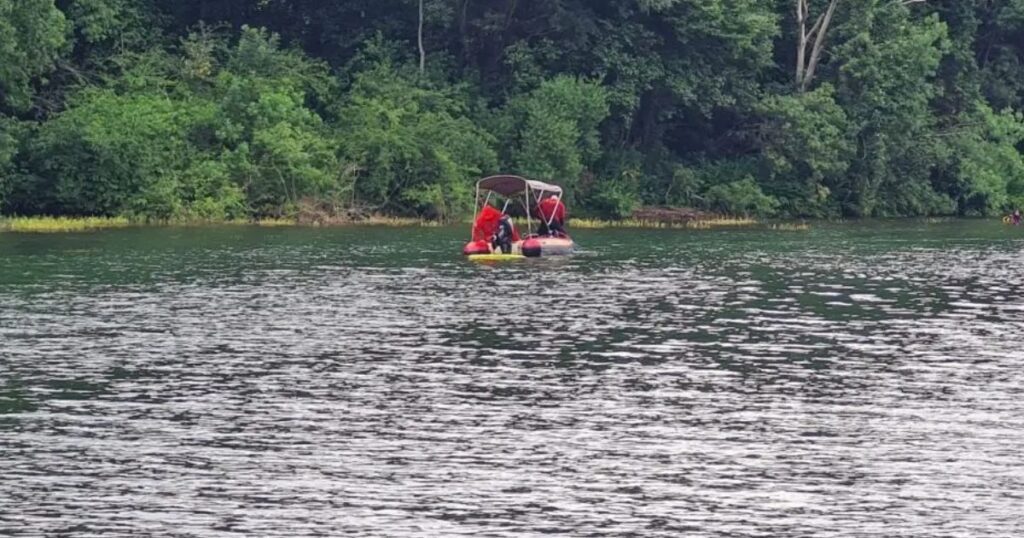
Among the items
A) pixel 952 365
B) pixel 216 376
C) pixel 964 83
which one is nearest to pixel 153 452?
pixel 216 376

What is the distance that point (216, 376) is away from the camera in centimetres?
3400

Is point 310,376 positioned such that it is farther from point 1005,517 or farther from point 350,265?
point 350,265

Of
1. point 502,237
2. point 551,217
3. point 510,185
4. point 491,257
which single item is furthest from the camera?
point 510,185

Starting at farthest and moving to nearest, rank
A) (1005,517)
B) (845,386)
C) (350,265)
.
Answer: (350,265)
(845,386)
(1005,517)

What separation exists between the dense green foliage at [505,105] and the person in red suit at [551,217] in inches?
568

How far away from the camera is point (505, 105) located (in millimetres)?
87688

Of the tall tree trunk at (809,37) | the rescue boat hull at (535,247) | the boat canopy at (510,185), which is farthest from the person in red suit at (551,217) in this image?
the tall tree trunk at (809,37)

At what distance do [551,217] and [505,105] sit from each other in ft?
77.7

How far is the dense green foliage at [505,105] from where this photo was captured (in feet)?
244

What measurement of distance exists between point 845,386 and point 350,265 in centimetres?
2571

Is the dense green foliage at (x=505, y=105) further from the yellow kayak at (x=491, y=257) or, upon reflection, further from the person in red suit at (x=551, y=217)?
the yellow kayak at (x=491, y=257)

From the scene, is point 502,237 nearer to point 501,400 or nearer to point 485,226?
point 485,226

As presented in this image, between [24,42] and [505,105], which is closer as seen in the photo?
[24,42]

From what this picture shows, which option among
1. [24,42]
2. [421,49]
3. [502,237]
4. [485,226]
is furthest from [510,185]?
[421,49]
